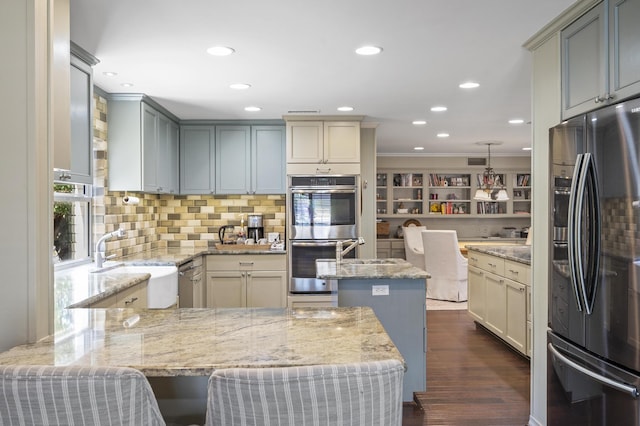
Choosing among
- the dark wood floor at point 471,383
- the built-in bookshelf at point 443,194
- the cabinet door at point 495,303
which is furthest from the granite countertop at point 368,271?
the built-in bookshelf at point 443,194

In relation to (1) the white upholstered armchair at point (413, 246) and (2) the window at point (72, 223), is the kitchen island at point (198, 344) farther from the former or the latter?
(1) the white upholstered armchair at point (413, 246)

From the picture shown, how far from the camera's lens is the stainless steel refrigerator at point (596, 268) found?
1832 mm

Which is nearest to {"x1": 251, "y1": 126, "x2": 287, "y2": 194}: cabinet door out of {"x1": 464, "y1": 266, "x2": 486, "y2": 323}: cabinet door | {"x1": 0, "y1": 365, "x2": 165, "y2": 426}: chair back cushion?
{"x1": 464, "y1": 266, "x2": 486, "y2": 323}: cabinet door

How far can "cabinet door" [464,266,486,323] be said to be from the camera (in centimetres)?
493

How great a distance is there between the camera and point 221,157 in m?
5.38

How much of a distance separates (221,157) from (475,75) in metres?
2.92

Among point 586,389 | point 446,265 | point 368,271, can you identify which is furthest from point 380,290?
point 446,265

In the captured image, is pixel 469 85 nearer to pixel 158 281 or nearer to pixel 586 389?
pixel 586 389

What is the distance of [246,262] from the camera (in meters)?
5.10

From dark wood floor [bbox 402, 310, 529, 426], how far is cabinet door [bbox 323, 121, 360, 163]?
6.85 ft

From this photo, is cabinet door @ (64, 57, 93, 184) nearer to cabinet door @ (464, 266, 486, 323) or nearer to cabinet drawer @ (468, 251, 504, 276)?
cabinet drawer @ (468, 251, 504, 276)

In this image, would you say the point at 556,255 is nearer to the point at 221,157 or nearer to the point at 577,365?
the point at 577,365

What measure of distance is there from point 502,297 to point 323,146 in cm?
235

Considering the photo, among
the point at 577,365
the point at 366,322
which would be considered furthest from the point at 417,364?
the point at 366,322
